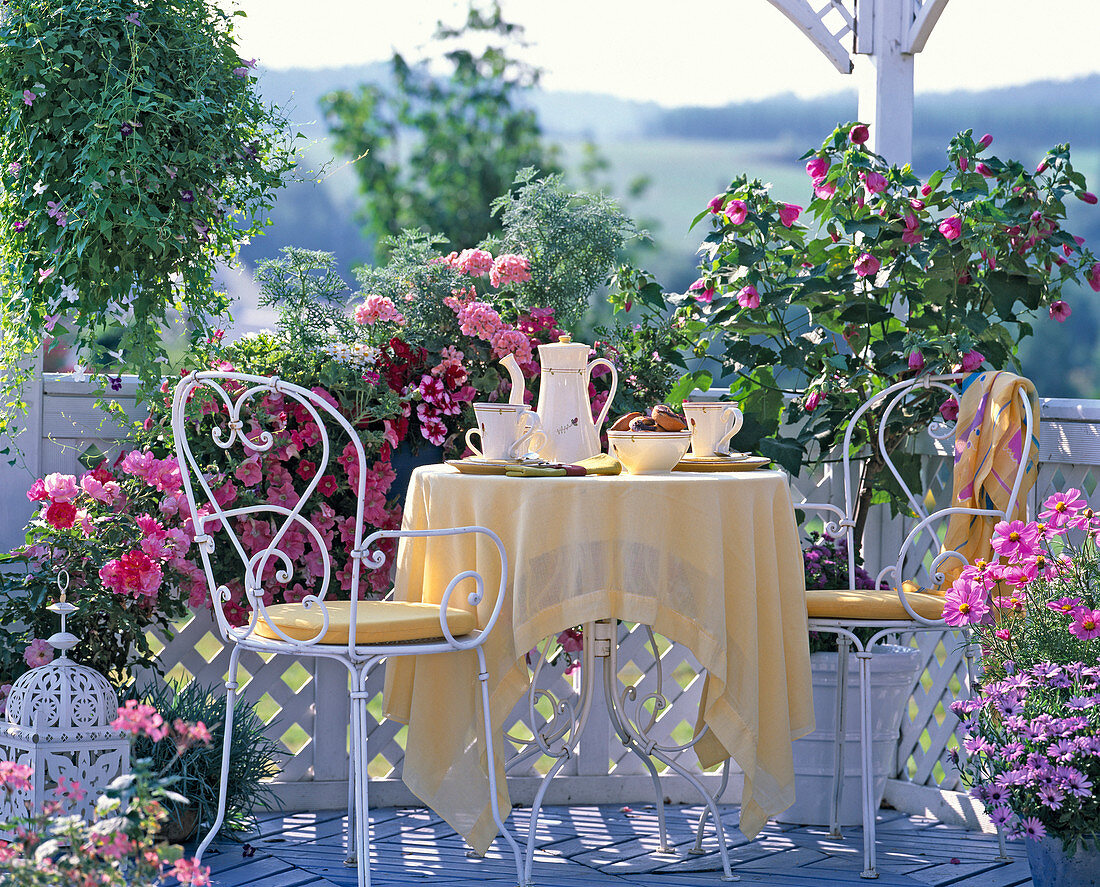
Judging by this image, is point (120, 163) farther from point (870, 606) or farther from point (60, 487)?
point (870, 606)

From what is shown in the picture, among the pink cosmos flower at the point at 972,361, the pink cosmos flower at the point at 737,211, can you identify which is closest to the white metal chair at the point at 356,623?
the pink cosmos flower at the point at 737,211

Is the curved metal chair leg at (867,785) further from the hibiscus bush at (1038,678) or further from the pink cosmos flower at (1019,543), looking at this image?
the pink cosmos flower at (1019,543)

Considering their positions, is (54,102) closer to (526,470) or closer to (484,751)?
(526,470)

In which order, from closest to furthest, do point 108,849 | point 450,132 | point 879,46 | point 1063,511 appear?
point 108,849 < point 1063,511 < point 879,46 < point 450,132

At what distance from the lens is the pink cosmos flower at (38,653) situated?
8.80 ft

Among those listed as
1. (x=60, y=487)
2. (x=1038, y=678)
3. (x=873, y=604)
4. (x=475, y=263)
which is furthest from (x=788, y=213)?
(x=60, y=487)

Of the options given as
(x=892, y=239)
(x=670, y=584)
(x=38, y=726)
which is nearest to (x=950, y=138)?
(x=892, y=239)

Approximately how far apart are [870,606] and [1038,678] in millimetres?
482

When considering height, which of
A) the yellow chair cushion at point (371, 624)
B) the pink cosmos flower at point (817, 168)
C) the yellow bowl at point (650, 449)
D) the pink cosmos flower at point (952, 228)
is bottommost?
the yellow chair cushion at point (371, 624)

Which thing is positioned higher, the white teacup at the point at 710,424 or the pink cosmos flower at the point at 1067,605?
the white teacup at the point at 710,424

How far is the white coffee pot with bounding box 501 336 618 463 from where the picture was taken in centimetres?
258

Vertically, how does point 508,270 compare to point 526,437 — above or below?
above

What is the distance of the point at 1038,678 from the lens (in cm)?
221

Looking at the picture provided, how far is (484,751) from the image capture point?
96.2 inches
